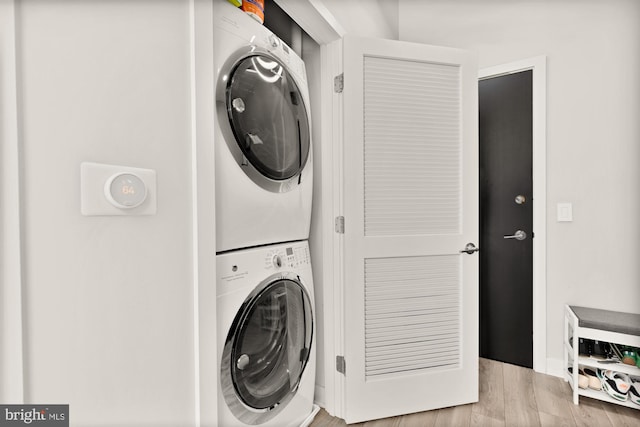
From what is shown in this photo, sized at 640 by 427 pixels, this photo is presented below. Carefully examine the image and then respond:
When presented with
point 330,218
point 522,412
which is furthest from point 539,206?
point 330,218

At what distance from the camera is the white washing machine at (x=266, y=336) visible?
45.8 inches

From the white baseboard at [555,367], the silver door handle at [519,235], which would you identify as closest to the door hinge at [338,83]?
the silver door handle at [519,235]

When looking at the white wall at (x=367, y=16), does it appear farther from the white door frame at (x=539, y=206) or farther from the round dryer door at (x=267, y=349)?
the round dryer door at (x=267, y=349)

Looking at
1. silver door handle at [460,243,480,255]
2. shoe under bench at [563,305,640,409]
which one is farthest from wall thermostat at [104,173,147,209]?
shoe under bench at [563,305,640,409]

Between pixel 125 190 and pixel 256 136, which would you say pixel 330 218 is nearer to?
pixel 256 136

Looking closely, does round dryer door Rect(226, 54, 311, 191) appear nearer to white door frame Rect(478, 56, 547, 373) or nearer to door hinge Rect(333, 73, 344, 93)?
door hinge Rect(333, 73, 344, 93)

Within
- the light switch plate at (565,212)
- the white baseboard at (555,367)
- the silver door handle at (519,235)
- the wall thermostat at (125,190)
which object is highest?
the wall thermostat at (125,190)

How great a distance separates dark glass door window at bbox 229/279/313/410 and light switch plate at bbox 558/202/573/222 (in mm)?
1695

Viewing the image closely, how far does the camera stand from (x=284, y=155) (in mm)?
1441

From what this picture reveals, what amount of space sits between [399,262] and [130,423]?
1330 millimetres

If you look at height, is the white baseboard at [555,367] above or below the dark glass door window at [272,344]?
below

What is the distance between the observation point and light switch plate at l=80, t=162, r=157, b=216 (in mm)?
749

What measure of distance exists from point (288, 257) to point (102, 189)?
83 cm

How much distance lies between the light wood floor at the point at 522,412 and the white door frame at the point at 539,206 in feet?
0.86
